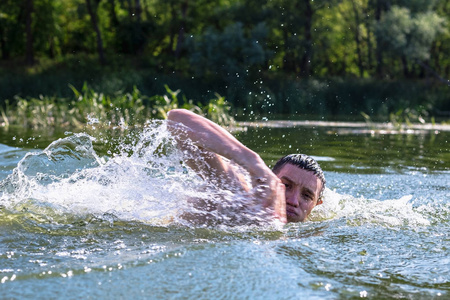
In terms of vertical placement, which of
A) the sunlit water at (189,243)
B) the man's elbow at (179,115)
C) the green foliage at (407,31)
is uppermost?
the green foliage at (407,31)

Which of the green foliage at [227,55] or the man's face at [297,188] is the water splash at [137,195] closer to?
the man's face at [297,188]

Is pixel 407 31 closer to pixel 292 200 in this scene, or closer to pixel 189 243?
pixel 292 200

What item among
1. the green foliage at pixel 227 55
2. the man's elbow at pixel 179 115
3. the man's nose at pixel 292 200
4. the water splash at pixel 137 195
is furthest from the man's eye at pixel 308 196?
the green foliage at pixel 227 55

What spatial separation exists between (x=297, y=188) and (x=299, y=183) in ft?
0.12

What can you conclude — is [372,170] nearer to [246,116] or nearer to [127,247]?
[127,247]

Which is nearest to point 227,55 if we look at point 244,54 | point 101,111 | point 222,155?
point 244,54

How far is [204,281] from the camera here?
2936 mm

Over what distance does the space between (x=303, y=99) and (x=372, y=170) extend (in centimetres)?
1518

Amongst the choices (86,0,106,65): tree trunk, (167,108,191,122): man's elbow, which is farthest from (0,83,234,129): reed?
(86,0,106,65): tree trunk

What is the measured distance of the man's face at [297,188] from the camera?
4328 mm

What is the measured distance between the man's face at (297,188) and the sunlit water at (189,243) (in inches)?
6.2

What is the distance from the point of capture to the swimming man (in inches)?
162

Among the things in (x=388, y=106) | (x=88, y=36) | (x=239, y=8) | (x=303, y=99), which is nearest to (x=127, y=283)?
(x=303, y=99)

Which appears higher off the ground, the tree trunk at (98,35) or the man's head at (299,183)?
the tree trunk at (98,35)
